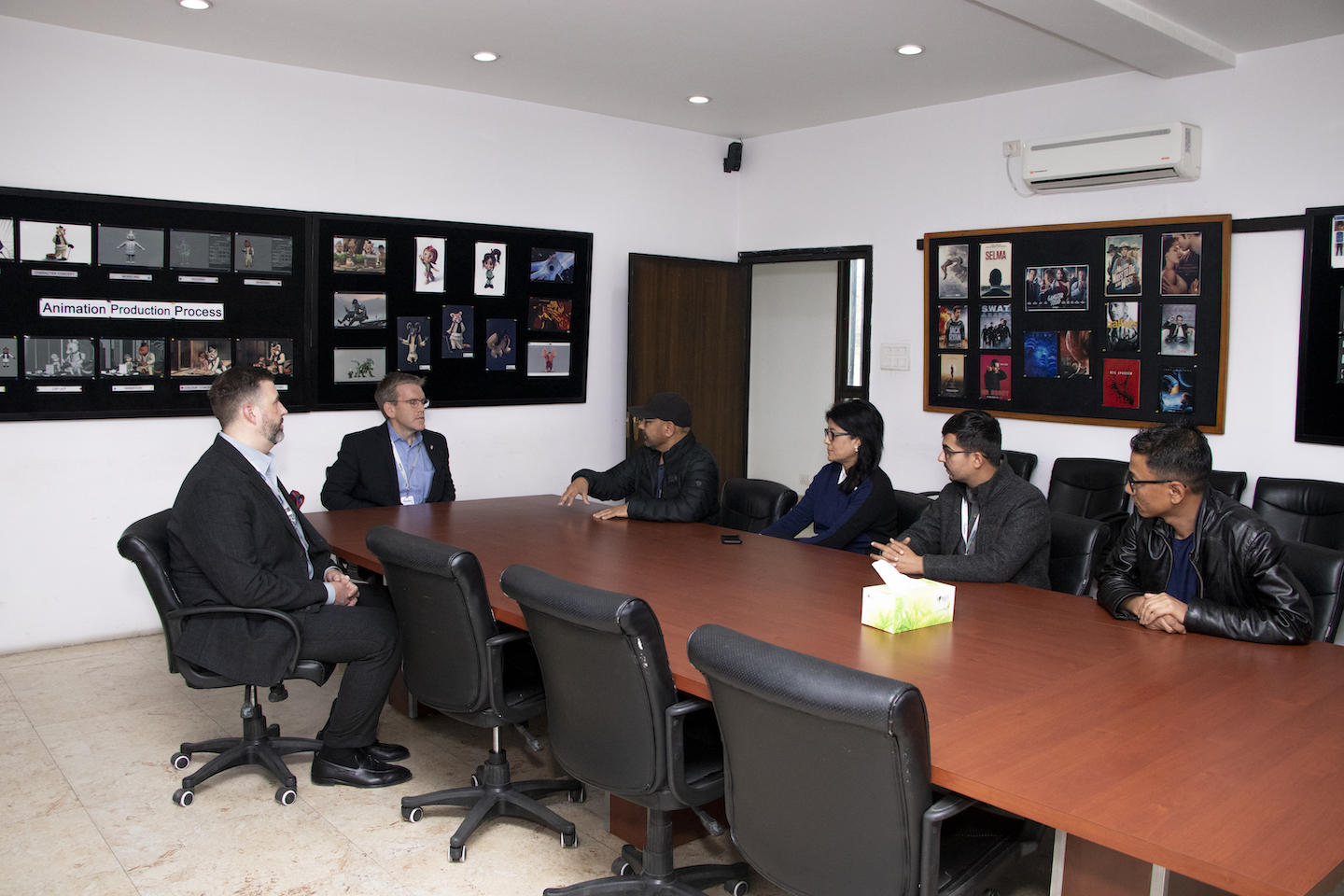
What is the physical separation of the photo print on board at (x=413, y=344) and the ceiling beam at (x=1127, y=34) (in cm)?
357

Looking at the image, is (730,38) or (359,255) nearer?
(730,38)

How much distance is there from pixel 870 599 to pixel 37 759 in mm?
3070

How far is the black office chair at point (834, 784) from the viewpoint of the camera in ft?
5.92

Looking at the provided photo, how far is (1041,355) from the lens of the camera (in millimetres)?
5879

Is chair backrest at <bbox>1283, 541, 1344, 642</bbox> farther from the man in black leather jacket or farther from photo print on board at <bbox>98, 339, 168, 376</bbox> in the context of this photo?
photo print on board at <bbox>98, 339, 168, 376</bbox>

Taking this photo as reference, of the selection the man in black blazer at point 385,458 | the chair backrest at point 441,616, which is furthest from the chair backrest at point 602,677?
the man in black blazer at point 385,458

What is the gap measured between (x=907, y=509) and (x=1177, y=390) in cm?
199

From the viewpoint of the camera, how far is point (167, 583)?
3.25 meters

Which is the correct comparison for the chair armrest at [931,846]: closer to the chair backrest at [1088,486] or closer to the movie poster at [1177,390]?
the chair backrest at [1088,486]

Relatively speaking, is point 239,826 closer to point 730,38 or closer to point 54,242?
point 54,242

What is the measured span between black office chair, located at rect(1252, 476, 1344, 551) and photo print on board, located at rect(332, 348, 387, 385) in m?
4.63

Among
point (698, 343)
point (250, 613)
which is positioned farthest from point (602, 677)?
point (698, 343)

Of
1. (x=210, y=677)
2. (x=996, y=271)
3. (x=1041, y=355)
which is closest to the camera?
(x=210, y=677)

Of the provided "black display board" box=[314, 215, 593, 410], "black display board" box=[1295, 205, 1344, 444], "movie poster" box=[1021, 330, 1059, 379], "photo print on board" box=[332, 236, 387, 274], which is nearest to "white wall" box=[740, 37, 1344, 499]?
"black display board" box=[1295, 205, 1344, 444]
